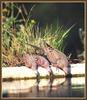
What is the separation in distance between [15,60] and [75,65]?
0.56 meters

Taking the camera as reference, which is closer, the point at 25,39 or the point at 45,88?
the point at 45,88

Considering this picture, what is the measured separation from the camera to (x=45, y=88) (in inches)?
182

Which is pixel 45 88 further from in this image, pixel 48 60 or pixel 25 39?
pixel 25 39

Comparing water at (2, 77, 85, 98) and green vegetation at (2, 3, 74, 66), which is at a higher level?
green vegetation at (2, 3, 74, 66)

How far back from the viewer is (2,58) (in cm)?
504

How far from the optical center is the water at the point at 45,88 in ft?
14.8

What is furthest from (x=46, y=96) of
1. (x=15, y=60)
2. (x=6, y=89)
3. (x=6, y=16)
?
(x=6, y=16)

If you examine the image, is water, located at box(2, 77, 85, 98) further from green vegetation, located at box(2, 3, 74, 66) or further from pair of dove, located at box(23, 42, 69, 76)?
green vegetation, located at box(2, 3, 74, 66)

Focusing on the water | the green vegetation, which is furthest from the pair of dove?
the water

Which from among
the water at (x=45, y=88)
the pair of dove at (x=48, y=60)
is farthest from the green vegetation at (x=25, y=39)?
the water at (x=45, y=88)

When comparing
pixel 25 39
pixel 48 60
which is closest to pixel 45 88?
pixel 48 60

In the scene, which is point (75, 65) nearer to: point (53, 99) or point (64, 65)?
point (64, 65)

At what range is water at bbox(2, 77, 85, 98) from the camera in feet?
14.8

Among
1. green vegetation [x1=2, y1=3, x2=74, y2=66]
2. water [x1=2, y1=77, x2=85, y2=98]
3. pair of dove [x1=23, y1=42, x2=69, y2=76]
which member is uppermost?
green vegetation [x1=2, y1=3, x2=74, y2=66]
